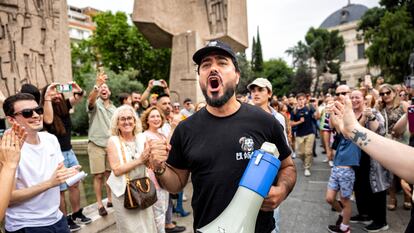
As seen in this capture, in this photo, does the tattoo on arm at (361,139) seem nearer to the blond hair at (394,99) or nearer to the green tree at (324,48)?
the blond hair at (394,99)

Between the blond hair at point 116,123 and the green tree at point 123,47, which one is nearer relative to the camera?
the blond hair at point 116,123

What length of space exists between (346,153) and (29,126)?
383 centimetres

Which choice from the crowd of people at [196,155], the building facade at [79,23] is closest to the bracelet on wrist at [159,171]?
the crowd of people at [196,155]

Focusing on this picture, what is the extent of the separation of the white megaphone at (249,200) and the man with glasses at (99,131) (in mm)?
4001

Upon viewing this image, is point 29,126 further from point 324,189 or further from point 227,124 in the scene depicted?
point 324,189

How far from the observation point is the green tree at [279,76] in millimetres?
50353

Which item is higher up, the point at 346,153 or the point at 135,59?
the point at 135,59

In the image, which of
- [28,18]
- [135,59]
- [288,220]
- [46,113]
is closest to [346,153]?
[288,220]

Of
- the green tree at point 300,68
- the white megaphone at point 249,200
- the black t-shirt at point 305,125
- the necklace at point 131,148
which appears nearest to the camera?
the white megaphone at point 249,200

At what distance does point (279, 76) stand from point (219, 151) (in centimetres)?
5296

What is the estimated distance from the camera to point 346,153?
4332 millimetres

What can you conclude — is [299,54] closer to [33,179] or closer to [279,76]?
[279,76]

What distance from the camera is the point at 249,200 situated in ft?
4.39

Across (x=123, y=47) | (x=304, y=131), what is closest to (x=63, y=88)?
(x=304, y=131)
